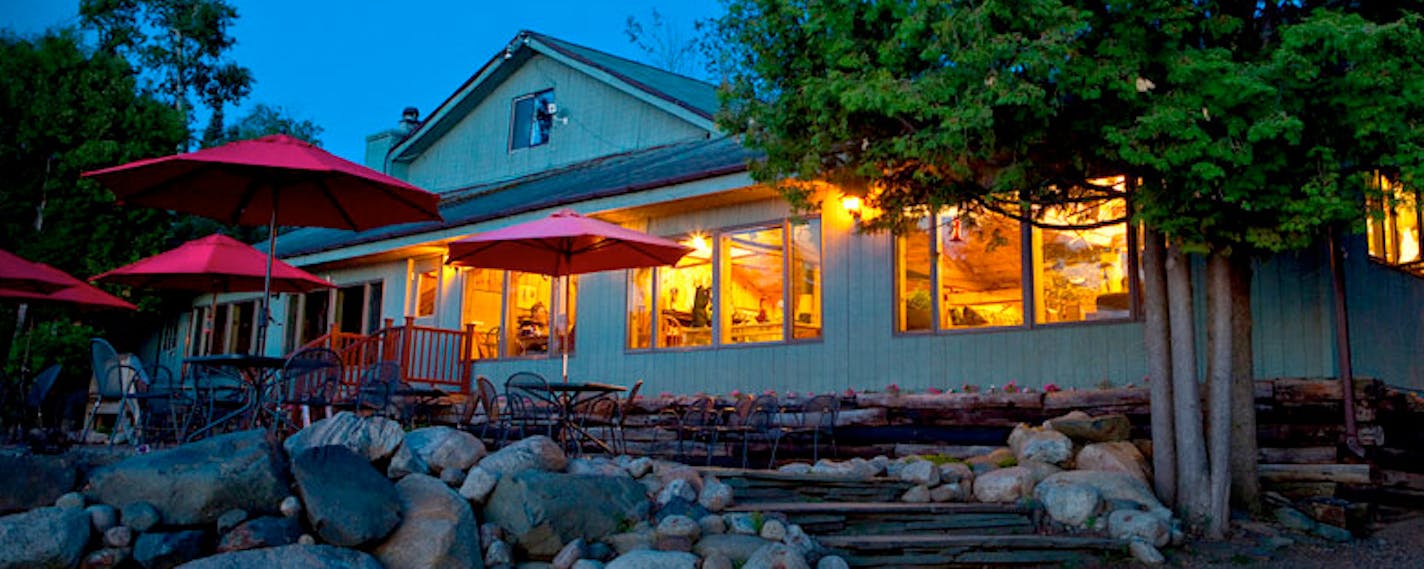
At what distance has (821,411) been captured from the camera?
985cm

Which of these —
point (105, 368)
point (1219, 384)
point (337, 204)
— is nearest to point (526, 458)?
point (337, 204)

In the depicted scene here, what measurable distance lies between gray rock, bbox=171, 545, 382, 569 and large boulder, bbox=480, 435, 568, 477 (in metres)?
1.03

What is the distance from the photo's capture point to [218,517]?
5555 millimetres

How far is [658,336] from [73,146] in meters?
14.9

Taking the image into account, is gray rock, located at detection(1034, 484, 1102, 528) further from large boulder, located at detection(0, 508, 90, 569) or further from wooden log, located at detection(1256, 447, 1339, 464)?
large boulder, located at detection(0, 508, 90, 569)

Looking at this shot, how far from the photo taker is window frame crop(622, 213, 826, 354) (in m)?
11.6

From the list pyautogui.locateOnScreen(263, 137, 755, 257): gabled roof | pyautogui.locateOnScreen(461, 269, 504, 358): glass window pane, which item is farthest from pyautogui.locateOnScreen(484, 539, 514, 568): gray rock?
pyautogui.locateOnScreen(461, 269, 504, 358): glass window pane

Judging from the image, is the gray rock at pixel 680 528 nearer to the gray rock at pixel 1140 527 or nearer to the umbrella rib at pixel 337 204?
the gray rock at pixel 1140 527

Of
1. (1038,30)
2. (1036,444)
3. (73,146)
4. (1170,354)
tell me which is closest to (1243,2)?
(1038,30)

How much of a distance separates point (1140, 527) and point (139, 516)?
5778 mm

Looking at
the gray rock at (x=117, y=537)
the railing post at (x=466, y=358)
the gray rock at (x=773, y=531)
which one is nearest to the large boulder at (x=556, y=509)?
the gray rock at (x=773, y=531)

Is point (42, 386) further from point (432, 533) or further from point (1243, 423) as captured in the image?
point (1243, 423)

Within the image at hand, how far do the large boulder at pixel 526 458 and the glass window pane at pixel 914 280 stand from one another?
197 inches

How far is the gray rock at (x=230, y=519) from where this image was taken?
5496 mm
